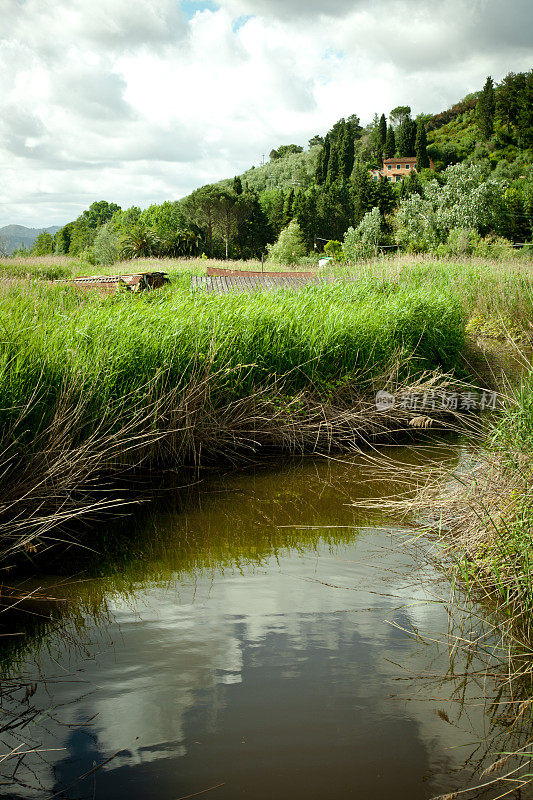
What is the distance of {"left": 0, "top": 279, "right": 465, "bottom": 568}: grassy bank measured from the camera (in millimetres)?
5234

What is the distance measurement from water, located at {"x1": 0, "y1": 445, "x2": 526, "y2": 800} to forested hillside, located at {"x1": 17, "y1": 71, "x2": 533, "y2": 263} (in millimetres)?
16346

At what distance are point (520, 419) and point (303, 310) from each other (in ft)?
15.4

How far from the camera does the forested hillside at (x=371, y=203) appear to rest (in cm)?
4505

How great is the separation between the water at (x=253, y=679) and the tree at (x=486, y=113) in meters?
97.7

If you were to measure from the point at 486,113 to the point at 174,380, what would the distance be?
97.9 metres

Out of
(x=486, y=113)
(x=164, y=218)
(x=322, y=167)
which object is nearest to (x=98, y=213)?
(x=164, y=218)

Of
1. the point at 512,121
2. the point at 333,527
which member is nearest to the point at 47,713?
the point at 333,527

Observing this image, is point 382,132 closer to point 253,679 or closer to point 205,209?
point 205,209

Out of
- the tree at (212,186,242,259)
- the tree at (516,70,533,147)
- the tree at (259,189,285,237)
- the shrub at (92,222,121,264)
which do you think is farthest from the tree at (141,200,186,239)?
the tree at (516,70,533,147)

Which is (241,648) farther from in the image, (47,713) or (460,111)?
(460,111)

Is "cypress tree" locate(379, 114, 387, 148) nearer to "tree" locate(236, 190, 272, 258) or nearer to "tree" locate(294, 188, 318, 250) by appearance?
"tree" locate(236, 190, 272, 258)

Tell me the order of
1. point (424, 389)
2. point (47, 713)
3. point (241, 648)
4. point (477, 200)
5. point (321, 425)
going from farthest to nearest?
1. point (477, 200)
2. point (424, 389)
3. point (321, 425)
4. point (241, 648)
5. point (47, 713)

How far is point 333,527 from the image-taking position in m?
5.70

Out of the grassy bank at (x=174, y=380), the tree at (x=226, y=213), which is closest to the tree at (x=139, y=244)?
the tree at (x=226, y=213)
